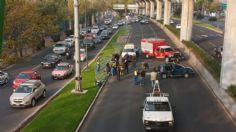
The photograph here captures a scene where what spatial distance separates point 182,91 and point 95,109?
845cm

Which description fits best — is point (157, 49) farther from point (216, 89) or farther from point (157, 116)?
point (157, 116)

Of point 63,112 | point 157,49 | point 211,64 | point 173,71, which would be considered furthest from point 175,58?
point 63,112

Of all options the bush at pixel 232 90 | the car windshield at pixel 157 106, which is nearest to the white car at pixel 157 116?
the car windshield at pixel 157 106

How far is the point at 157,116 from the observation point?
60.0 feet

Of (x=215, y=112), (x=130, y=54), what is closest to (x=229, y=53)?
(x=215, y=112)

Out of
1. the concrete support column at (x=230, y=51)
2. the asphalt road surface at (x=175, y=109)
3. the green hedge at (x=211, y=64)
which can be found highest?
the concrete support column at (x=230, y=51)

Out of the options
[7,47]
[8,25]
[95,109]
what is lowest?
[95,109]

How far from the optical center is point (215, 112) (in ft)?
72.0

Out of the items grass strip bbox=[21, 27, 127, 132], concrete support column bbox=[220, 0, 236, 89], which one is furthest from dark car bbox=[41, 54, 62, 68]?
concrete support column bbox=[220, 0, 236, 89]

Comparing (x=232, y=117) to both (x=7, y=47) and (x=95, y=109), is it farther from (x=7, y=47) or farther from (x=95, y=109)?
(x=7, y=47)

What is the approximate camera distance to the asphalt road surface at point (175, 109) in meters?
19.1

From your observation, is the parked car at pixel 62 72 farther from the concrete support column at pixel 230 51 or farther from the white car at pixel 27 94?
the concrete support column at pixel 230 51

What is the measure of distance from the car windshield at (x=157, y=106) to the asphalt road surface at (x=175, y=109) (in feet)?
3.67

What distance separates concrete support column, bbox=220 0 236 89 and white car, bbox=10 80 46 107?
47.0 ft
